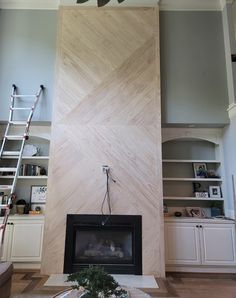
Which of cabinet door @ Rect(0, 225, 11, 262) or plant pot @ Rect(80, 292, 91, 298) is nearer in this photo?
plant pot @ Rect(80, 292, 91, 298)

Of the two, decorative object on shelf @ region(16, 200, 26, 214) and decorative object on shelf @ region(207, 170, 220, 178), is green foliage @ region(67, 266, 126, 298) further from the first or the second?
decorative object on shelf @ region(207, 170, 220, 178)

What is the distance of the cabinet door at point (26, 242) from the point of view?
3.93 meters

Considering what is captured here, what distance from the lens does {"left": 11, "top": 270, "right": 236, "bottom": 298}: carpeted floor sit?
3.01m

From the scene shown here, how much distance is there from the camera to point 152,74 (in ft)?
14.2

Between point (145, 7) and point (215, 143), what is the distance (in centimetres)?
293

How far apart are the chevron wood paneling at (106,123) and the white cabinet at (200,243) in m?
0.35

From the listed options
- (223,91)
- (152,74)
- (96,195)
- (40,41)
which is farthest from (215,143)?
(40,41)

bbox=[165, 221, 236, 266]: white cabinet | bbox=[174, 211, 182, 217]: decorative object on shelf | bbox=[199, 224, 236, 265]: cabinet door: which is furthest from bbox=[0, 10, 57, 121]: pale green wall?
bbox=[199, 224, 236, 265]: cabinet door

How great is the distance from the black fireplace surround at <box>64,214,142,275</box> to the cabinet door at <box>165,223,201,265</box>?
1.83 feet

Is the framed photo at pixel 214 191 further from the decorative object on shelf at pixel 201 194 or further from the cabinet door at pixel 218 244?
the cabinet door at pixel 218 244

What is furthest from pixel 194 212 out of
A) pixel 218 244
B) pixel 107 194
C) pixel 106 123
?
pixel 106 123

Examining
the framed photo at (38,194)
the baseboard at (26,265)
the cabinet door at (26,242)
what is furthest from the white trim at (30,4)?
the baseboard at (26,265)

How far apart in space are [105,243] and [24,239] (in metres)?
1.35

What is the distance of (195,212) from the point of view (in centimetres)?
449
